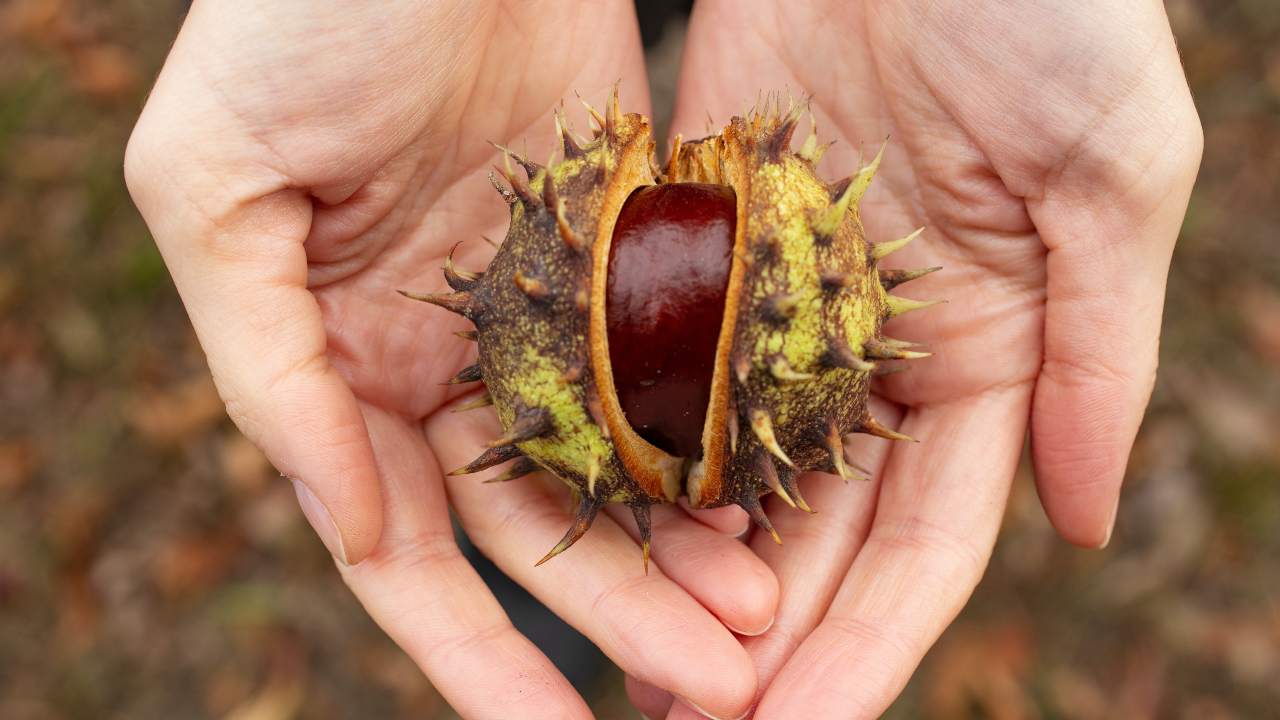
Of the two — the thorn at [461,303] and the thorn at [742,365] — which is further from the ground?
the thorn at [461,303]

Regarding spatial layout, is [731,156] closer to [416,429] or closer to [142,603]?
[416,429]

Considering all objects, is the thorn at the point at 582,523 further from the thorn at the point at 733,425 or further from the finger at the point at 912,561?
the finger at the point at 912,561

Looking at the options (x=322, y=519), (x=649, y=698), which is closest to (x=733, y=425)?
(x=649, y=698)

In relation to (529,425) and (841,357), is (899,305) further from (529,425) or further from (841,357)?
(529,425)

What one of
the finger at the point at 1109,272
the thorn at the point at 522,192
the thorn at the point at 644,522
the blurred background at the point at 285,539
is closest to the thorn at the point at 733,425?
the thorn at the point at 644,522

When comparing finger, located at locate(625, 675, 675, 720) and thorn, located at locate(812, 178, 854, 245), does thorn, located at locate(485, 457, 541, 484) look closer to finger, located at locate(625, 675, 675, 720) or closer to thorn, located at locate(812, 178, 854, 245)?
finger, located at locate(625, 675, 675, 720)

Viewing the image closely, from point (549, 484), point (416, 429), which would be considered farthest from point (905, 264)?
point (416, 429)
